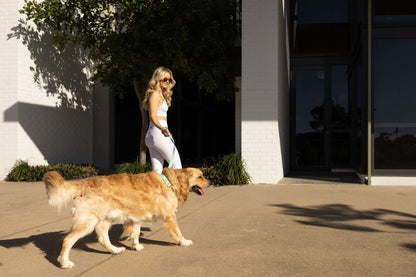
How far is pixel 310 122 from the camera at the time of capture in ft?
43.4

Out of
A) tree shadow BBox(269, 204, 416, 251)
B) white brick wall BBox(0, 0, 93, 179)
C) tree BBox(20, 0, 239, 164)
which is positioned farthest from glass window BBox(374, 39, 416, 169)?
white brick wall BBox(0, 0, 93, 179)

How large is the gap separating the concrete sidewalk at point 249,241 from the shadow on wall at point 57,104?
527 cm

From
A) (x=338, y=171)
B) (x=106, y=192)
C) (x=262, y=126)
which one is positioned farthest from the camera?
(x=338, y=171)

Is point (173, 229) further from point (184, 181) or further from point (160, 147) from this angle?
point (160, 147)

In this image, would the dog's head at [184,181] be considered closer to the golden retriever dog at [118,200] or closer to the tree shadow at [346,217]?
the golden retriever dog at [118,200]

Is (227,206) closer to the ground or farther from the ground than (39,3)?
closer to the ground

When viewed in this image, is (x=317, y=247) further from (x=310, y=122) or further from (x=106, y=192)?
(x=310, y=122)

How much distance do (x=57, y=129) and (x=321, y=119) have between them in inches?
333

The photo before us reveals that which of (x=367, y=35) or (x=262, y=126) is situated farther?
(x=262, y=126)

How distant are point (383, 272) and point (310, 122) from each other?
33.8 feet

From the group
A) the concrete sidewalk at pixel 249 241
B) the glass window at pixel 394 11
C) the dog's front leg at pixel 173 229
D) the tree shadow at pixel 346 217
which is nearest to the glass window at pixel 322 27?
the glass window at pixel 394 11

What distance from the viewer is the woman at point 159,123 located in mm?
4742

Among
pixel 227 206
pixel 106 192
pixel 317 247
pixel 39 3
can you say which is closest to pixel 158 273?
pixel 106 192

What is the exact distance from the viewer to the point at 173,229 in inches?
157
